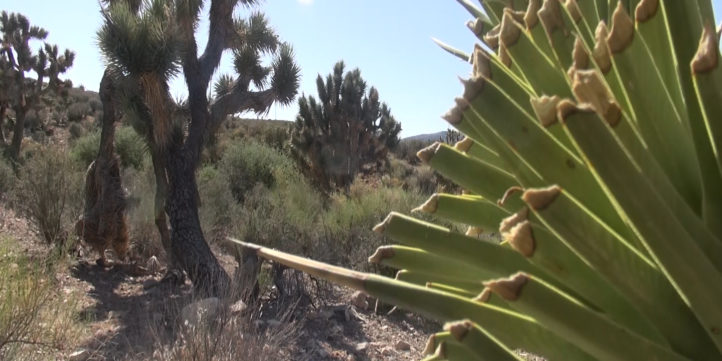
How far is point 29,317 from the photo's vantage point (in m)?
4.93

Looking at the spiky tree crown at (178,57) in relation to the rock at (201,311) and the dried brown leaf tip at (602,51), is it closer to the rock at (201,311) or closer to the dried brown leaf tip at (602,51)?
the rock at (201,311)

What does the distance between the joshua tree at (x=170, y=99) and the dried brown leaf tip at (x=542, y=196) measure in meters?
7.67

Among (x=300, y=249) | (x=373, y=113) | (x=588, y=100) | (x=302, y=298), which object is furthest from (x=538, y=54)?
(x=373, y=113)

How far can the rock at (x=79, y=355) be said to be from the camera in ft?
17.8

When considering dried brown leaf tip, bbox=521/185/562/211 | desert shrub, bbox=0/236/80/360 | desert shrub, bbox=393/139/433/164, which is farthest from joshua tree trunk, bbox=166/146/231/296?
desert shrub, bbox=393/139/433/164

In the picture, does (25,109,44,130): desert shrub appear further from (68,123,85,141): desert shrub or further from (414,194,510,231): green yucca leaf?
(414,194,510,231): green yucca leaf

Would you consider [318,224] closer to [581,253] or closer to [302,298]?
[302,298]

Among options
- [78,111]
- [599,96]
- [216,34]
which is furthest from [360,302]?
[78,111]

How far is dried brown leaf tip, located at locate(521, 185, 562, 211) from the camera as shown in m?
0.86

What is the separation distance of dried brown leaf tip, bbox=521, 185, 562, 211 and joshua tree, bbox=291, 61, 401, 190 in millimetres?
21175

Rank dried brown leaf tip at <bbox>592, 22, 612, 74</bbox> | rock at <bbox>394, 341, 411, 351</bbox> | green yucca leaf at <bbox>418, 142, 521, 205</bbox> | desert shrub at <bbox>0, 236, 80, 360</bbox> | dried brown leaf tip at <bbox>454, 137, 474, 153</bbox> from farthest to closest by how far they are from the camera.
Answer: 1. rock at <bbox>394, 341, 411, 351</bbox>
2. desert shrub at <bbox>0, 236, 80, 360</bbox>
3. dried brown leaf tip at <bbox>454, 137, 474, 153</bbox>
4. green yucca leaf at <bbox>418, 142, 521, 205</bbox>
5. dried brown leaf tip at <bbox>592, 22, 612, 74</bbox>

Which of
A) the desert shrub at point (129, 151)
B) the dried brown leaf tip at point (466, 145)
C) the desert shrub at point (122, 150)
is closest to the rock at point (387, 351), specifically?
the dried brown leaf tip at point (466, 145)

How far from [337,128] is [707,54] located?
74.8 ft

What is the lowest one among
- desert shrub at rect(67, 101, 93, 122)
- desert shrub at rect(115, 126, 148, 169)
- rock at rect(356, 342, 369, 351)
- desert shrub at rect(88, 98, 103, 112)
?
rock at rect(356, 342, 369, 351)
